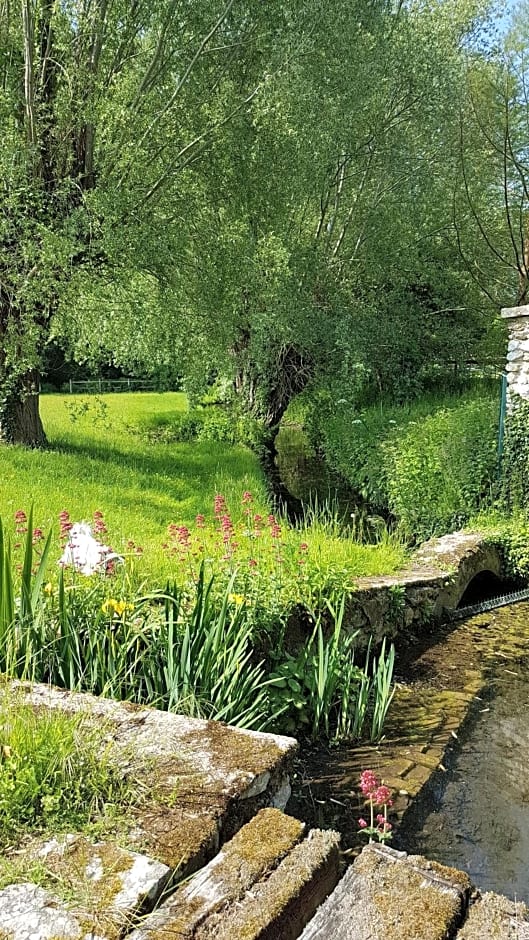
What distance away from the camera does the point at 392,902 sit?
1.83 metres

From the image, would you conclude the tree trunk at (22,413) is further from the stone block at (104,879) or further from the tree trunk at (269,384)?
the stone block at (104,879)

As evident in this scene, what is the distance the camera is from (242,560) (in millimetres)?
5449

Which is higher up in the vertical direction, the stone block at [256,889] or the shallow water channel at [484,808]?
the stone block at [256,889]

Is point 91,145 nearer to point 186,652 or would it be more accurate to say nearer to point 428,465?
point 428,465

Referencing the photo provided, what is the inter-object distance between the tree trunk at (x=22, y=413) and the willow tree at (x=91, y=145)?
21 millimetres

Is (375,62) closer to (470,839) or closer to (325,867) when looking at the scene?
(470,839)

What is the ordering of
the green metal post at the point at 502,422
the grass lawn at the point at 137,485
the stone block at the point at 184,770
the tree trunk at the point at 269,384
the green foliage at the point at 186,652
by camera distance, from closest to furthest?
1. the stone block at the point at 184,770
2. the green foliage at the point at 186,652
3. the grass lawn at the point at 137,485
4. the green metal post at the point at 502,422
5. the tree trunk at the point at 269,384

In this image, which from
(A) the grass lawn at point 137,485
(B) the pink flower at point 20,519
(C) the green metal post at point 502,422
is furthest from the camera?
(C) the green metal post at point 502,422

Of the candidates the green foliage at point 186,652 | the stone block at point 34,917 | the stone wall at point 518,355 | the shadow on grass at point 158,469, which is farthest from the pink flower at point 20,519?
the stone wall at point 518,355

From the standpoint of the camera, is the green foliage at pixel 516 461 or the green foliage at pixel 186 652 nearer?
the green foliage at pixel 186 652

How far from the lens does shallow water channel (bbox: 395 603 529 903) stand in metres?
3.40

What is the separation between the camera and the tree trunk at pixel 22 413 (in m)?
11.2

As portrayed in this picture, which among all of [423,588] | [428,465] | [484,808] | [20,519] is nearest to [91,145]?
[428,465]

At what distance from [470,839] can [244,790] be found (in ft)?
5.88
